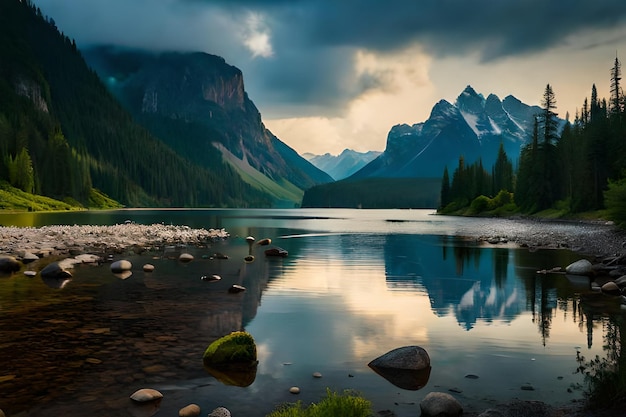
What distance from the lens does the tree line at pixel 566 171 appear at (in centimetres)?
9731

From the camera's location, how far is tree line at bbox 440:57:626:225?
97312 mm

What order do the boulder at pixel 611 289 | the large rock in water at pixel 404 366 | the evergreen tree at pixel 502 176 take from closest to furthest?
the large rock in water at pixel 404 366
the boulder at pixel 611 289
the evergreen tree at pixel 502 176

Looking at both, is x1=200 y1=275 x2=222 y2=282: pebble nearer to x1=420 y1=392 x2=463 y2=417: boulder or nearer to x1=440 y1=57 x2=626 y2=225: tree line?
x1=420 y1=392 x2=463 y2=417: boulder

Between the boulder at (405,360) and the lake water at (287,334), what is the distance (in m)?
0.35

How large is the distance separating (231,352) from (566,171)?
5009 inches

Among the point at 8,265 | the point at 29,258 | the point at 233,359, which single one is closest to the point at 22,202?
the point at 29,258

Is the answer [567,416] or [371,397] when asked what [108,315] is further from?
[567,416]

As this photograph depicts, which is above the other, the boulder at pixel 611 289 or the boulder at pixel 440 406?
the boulder at pixel 611 289

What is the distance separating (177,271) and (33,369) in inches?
821

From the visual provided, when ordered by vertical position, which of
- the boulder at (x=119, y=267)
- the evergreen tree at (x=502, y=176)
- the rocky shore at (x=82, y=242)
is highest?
the evergreen tree at (x=502, y=176)

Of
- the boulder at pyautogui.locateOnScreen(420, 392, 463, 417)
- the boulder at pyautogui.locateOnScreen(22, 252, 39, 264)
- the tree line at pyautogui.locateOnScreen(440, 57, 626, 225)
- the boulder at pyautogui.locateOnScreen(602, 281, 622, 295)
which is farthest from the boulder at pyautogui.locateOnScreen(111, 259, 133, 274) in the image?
the tree line at pyautogui.locateOnScreen(440, 57, 626, 225)

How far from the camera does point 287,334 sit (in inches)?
714

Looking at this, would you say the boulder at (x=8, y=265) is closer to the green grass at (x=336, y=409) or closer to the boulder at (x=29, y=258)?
the boulder at (x=29, y=258)

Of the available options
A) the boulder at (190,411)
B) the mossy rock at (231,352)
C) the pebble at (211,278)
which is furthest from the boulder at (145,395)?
the pebble at (211,278)
